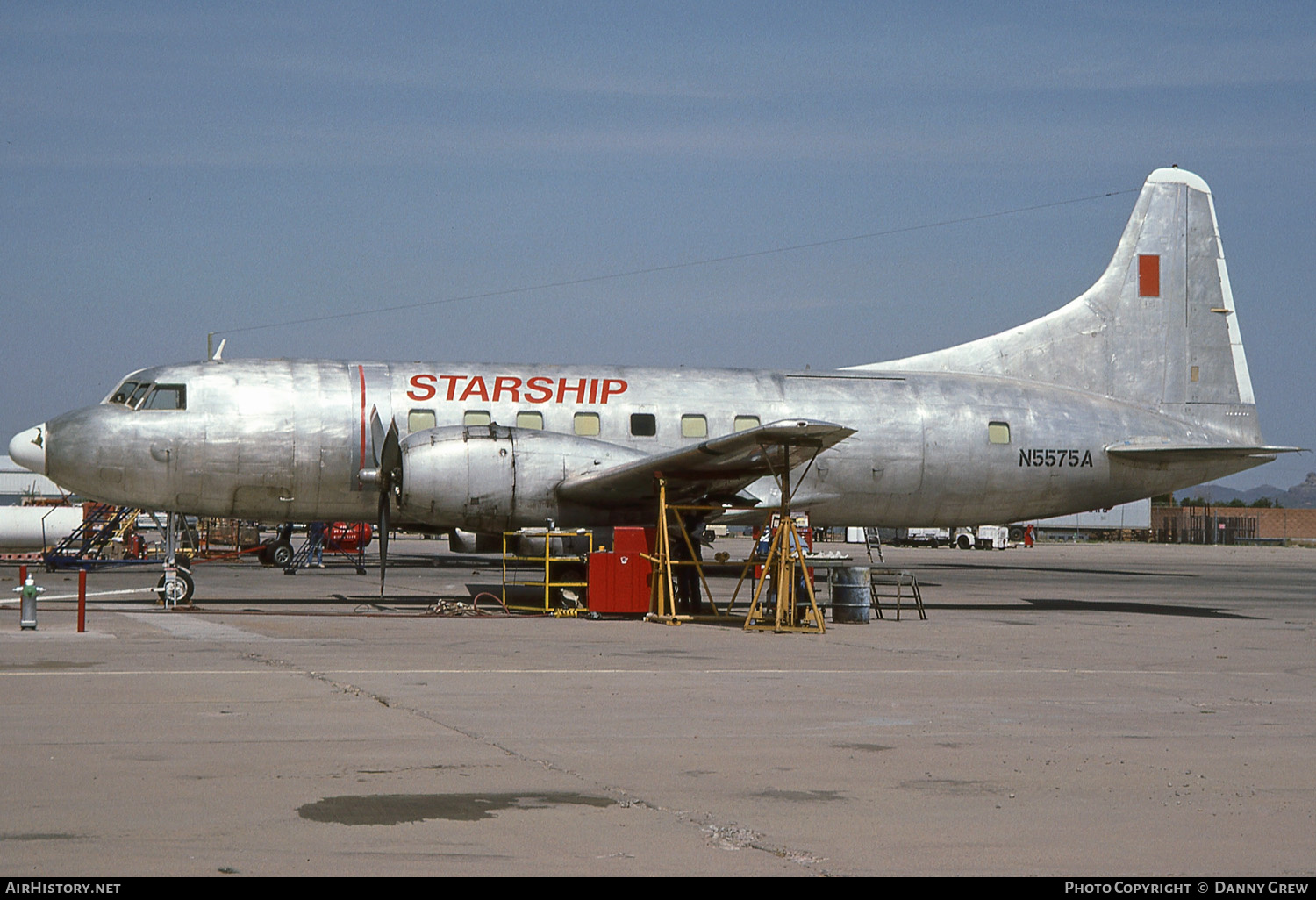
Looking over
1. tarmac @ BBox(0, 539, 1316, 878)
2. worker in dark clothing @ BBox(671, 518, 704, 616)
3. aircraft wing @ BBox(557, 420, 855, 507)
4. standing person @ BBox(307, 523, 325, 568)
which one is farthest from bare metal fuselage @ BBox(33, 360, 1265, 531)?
standing person @ BBox(307, 523, 325, 568)

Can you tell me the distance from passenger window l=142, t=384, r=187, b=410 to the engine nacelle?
4203 millimetres

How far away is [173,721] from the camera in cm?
918

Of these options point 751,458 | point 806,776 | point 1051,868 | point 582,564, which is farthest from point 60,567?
point 1051,868

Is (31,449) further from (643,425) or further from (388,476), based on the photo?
(643,425)

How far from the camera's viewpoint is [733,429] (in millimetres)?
24406

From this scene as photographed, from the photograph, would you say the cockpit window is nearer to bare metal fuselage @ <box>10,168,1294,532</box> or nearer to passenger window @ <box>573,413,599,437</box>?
bare metal fuselage @ <box>10,168,1294,532</box>

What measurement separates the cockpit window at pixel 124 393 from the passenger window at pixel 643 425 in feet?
29.2

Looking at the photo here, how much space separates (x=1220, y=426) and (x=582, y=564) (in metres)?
14.7

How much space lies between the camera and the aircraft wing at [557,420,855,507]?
Result: 729 inches

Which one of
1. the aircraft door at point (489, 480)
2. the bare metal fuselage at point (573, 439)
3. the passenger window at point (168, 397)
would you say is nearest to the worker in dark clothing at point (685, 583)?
the bare metal fuselage at point (573, 439)

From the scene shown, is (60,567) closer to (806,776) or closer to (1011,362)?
(1011,362)

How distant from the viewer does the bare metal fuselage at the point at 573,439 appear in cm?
2170

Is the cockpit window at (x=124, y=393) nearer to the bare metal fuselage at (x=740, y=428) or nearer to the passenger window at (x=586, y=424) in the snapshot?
the bare metal fuselage at (x=740, y=428)

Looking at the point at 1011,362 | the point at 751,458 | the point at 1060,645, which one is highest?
the point at 1011,362
